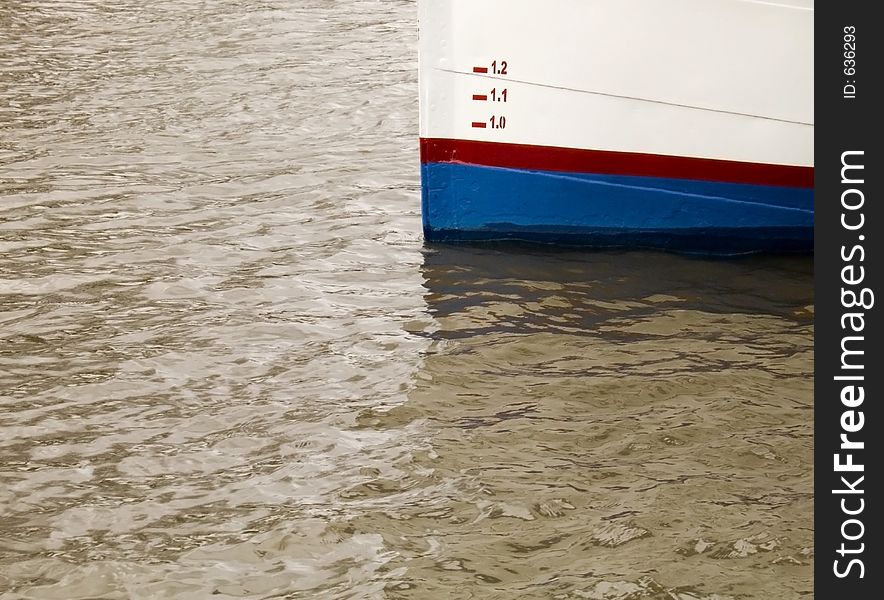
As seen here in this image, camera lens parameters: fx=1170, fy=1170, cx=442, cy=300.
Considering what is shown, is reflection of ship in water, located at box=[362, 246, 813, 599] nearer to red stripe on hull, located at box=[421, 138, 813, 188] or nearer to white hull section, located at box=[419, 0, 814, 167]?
red stripe on hull, located at box=[421, 138, 813, 188]

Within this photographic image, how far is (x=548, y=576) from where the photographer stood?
326 cm

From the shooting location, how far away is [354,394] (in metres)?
4.32

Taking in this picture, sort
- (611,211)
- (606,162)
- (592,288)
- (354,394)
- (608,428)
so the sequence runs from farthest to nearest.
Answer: (611,211) → (606,162) → (592,288) → (354,394) → (608,428)

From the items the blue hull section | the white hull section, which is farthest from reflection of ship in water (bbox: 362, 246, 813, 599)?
the white hull section

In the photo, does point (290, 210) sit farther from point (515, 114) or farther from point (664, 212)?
point (664, 212)

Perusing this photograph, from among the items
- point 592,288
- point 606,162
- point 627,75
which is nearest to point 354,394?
point 592,288

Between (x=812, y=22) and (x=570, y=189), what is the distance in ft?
4.26

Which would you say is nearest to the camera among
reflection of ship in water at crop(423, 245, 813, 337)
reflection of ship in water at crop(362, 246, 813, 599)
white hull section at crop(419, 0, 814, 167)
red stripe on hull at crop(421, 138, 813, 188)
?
reflection of ship in water at crop(362, 246, 813, 599)

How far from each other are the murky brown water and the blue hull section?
0.13m

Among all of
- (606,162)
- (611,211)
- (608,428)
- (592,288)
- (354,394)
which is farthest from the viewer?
(611,211)

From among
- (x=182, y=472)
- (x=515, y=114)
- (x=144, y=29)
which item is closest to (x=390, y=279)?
(x=515, y=114)

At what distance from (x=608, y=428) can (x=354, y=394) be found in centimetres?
94

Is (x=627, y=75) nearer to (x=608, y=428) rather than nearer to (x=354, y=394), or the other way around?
(x=608, y=428)

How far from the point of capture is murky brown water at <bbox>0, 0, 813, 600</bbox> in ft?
11.0
